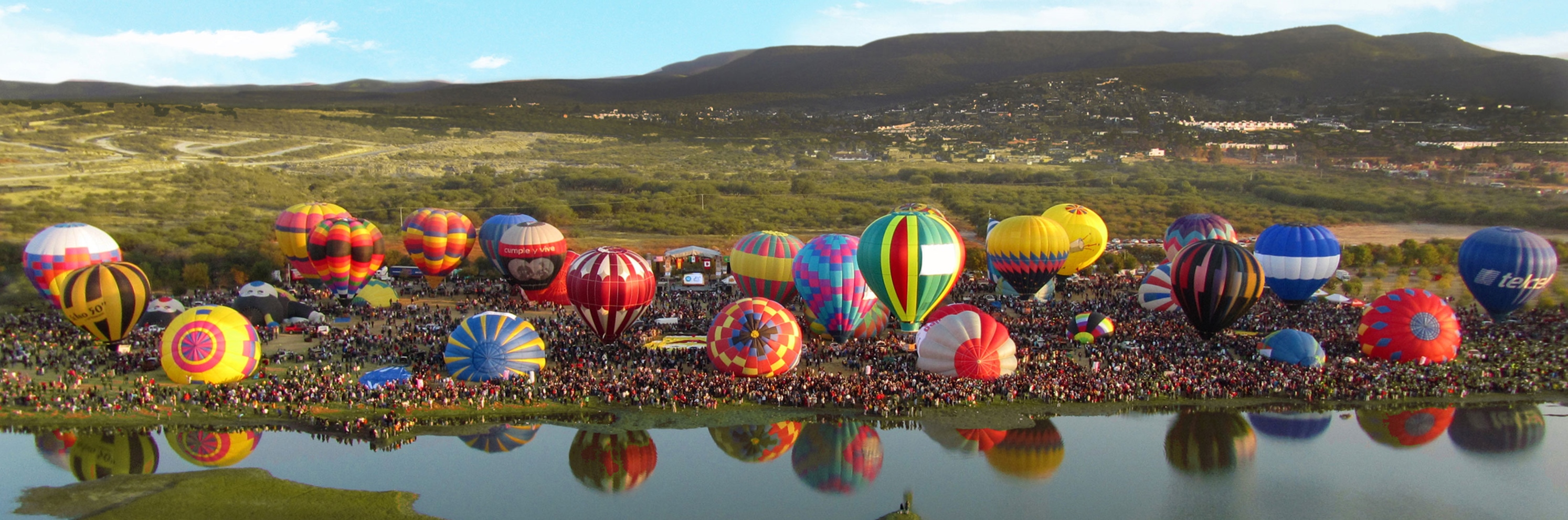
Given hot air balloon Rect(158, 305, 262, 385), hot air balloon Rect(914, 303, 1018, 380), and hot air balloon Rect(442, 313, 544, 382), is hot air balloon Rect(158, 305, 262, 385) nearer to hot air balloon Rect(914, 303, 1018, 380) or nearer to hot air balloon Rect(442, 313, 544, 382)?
hot air balloon Rect(442, 313, 544, 382)

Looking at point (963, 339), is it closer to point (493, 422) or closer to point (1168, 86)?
point (493, 422)

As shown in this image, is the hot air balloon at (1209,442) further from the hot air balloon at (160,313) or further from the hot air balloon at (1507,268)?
the hot air balloon at (160,313)

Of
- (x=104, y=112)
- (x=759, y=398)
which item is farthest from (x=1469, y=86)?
(x=104, y=112)

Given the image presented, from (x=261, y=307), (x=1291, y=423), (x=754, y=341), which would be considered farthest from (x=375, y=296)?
(x=1291, y=423)

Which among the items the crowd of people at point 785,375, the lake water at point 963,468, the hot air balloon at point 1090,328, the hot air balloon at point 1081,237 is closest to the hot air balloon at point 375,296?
the crowd of people at point 785,375

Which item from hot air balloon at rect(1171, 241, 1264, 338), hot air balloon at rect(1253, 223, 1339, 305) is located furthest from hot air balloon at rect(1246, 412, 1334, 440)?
hot air balloon at rect(1253, 223, 1339, 305)

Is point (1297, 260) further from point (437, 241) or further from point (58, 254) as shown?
point (58, 254)
